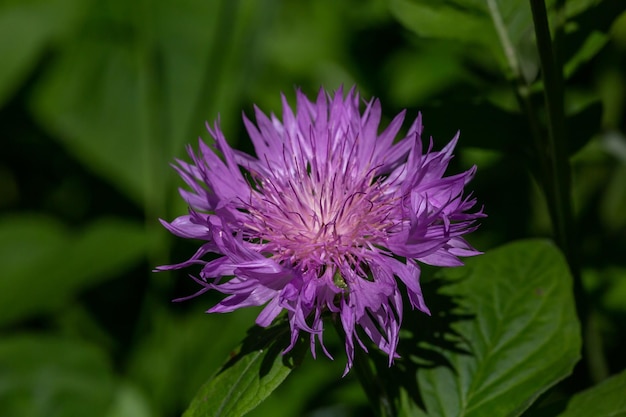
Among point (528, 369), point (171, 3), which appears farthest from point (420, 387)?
point (171, 3)

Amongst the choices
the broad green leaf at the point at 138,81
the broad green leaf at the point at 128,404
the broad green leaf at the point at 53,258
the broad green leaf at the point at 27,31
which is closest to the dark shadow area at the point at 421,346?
the broad green leaf at the point at 128,404

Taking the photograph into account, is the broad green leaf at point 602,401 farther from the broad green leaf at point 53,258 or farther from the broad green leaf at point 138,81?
the broad green leaf at point 138,81

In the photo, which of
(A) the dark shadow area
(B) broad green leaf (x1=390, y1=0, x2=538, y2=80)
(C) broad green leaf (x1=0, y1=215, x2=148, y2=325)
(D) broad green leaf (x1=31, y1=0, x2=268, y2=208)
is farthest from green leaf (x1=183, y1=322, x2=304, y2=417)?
(D) broad green leaf (x1=31, y1=0, x2=268, y2=208)

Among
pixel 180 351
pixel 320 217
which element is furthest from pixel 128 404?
pixel 320 217

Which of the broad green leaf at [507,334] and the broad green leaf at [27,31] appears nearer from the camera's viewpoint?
the broad green leaf at [507,334]

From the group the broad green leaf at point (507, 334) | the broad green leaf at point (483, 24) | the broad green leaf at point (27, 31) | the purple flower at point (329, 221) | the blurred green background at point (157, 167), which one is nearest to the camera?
the purple flower at point (329, 221)

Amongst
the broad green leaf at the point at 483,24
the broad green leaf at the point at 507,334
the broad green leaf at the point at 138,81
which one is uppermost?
the broad green leaf at the point at 138,81

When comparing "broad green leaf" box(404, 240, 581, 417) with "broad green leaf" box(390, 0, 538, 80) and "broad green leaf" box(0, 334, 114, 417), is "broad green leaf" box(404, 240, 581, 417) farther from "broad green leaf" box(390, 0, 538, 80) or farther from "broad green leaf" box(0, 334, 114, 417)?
"broad green leaf" box(0, 334, 114, 417)
